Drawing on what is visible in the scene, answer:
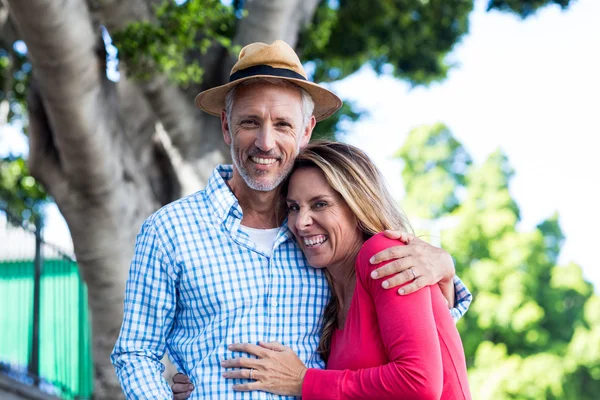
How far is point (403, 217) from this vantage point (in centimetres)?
311

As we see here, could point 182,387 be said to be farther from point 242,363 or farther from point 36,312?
point 36,312

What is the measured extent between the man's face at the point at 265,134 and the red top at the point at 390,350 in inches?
20.1

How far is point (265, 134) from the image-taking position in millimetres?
2984

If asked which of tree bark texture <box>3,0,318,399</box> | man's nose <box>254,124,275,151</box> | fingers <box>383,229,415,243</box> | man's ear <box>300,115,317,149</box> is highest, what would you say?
tree bark texture <box>3,0,318,399</box>

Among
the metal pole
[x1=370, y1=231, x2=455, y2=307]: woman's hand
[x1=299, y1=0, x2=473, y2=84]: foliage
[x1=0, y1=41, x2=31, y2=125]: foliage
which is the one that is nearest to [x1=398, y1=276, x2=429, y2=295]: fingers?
[x1=370, y1=231, x2=455, y2=307]: woman's hand

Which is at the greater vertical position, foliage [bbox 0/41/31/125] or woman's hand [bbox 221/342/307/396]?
foliage [bbox 0/41/31/125]

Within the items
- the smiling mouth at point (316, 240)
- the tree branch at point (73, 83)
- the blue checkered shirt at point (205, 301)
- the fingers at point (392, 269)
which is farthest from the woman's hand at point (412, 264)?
the tree branch at point (73, 83)

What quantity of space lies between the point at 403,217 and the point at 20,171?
9.79 m

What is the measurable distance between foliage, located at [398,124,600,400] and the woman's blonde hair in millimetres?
19324

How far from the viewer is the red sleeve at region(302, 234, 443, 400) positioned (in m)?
2.51

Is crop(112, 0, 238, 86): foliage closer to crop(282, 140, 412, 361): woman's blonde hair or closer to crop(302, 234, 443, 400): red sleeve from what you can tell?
crop(282, 140, 412, 361): woman's blonde hair

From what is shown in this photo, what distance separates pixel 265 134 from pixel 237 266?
531 millimetres

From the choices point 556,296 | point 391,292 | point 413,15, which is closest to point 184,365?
point 391,292

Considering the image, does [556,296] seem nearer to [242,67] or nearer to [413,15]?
[413,15]
